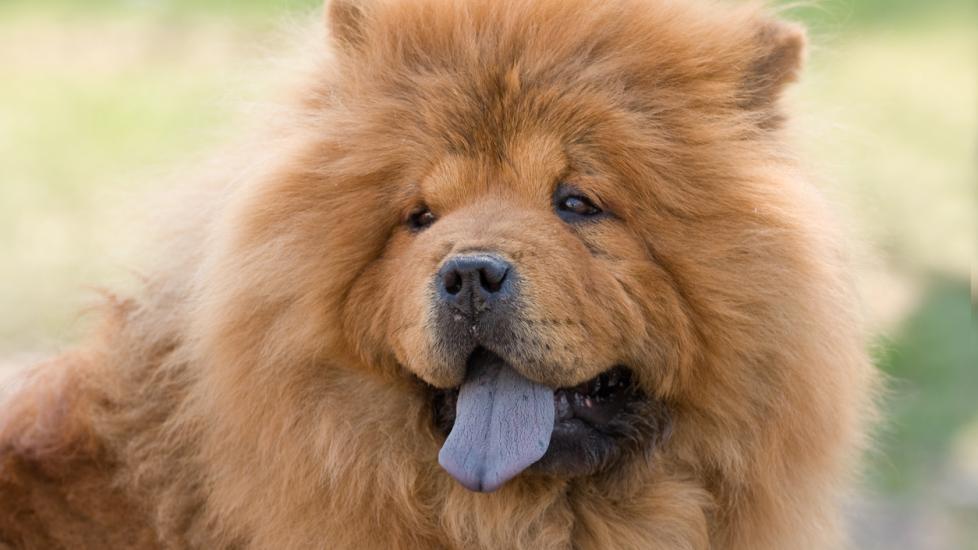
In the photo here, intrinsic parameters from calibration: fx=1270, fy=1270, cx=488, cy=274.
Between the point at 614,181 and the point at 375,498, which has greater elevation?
the point at 614,181

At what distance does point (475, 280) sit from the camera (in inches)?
153

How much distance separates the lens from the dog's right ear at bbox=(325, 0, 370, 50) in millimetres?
4590

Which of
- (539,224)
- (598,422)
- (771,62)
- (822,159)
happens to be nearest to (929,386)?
(822,159)

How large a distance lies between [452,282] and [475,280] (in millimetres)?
85

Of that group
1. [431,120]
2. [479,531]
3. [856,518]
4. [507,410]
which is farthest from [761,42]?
[856,518]

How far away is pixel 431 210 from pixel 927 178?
29.0 feet

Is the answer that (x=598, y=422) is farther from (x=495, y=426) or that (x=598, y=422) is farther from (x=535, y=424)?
(x=495, y=426)

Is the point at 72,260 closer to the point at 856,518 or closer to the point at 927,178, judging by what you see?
the point at 856,518

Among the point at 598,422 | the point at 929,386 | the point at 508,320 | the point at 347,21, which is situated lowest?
the point at 929,386

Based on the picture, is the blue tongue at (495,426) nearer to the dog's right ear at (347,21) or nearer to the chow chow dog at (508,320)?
the chow chow dog at (508,320)

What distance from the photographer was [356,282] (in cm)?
433

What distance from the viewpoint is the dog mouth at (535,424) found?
13.2 ft

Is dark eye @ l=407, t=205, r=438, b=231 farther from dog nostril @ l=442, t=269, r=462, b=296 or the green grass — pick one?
the green grass

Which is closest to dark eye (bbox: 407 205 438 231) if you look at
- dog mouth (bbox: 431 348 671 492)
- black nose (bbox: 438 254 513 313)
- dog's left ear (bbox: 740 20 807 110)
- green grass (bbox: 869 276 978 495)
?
black nose (bbox: 438 254 513 313)
